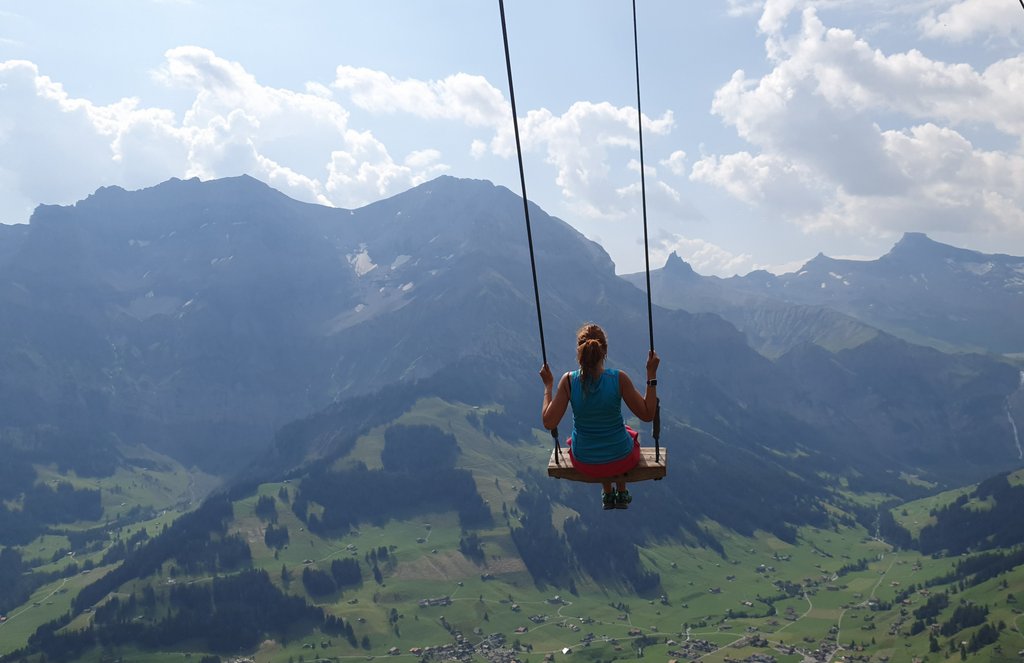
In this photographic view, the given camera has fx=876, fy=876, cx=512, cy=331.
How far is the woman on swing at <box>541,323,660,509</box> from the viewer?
15.8m

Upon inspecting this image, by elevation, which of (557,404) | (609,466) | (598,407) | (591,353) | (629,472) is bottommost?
(629,472)

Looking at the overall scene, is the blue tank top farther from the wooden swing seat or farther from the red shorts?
the wooden swing seat

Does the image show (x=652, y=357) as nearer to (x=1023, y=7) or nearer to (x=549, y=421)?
(x=549, y=421)

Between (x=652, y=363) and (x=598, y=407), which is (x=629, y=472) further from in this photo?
(x=652, y=363)

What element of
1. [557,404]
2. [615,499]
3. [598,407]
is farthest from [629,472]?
[557,404]

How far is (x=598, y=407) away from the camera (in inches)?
638

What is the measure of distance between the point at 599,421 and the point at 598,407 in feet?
1.76

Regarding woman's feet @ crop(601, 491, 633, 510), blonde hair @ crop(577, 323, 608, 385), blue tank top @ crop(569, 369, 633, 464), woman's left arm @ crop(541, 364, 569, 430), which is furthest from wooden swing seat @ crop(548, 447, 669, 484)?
blonde hair @ crop(577, 323, 608, 385)

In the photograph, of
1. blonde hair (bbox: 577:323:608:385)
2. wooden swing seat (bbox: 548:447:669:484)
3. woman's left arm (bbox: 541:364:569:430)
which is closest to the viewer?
blonde hair (bbox: 577:323:608:385)

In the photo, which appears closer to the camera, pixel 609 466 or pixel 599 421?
pixel 599 421

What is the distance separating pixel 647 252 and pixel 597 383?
6233 millimetres

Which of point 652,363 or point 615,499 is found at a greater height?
point 652,363

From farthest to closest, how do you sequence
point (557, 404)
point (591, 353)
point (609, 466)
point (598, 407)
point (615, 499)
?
point (615, 499) → point (609, 466) → point (598, 407) → point (557, 404) → point (591, 353)

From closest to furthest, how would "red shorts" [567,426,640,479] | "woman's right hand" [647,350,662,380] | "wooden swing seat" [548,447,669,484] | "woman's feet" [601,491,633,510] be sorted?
"woman's right hand" [647,350,662,380]
"red shorts" [567,426,640,479]
"wooden swing seat" [548,447,669,484]
"woman's feet" [601,491,633,510]
